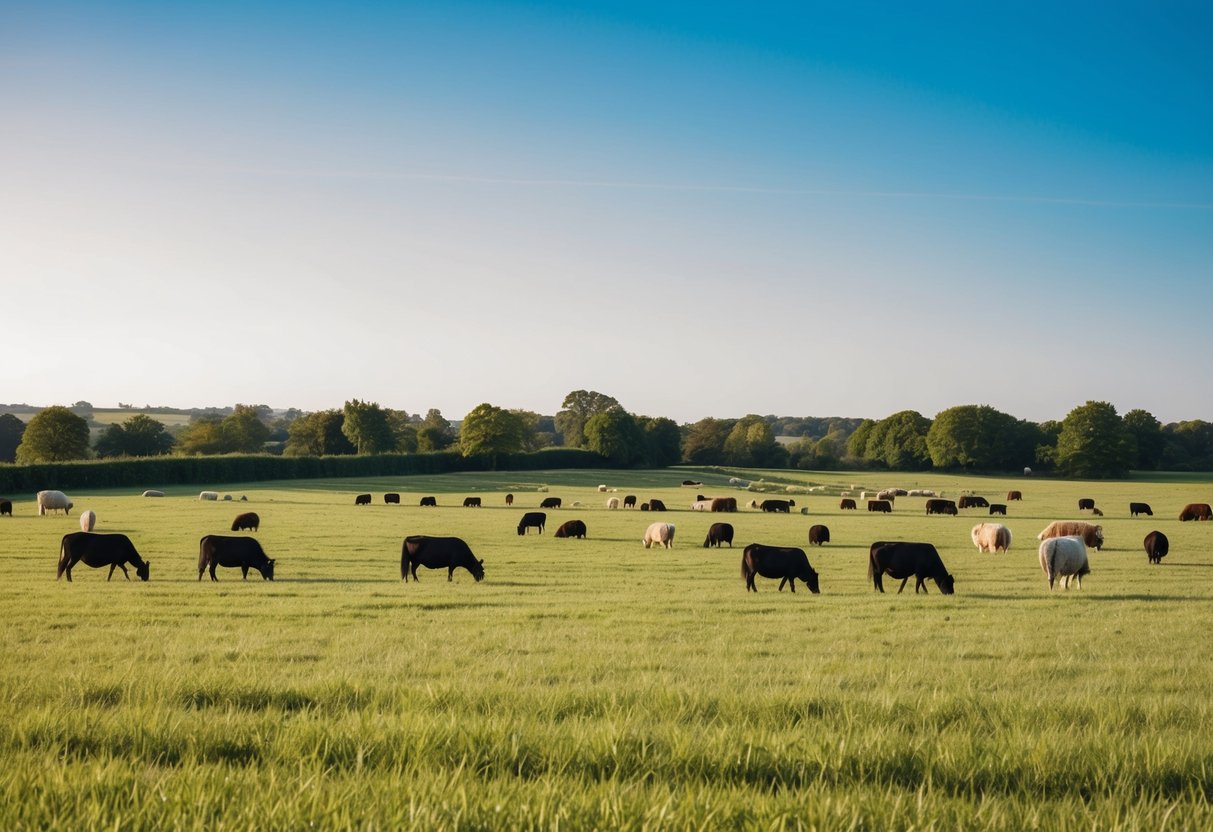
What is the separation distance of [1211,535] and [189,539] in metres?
44.1

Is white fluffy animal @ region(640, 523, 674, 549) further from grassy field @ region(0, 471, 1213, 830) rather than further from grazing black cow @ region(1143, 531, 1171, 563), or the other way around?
grazing black cow @ region(1143, 531, 1171, 563)

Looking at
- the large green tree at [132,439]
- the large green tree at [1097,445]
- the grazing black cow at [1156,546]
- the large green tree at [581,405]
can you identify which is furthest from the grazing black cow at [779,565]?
the large green tree at [581,405]

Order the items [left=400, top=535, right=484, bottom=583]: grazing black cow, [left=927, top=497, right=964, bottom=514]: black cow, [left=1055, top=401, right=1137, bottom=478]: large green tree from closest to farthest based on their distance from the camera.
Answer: [left=400, top=535, right=484, bottom=583]: grazing black cow → [left=927, top=497, right=964, bottom=514]: black cow → [left=1055, top=401, right=1137, bottom=478]: large green tree

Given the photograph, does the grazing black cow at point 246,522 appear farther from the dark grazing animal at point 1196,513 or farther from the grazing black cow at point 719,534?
the dark grazing animal at point 1196,513

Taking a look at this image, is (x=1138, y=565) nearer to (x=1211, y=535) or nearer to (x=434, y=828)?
(x=1211, y=535)

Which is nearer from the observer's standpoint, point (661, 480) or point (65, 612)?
point (65, 612)

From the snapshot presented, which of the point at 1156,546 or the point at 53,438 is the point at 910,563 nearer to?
the point at 1156,546

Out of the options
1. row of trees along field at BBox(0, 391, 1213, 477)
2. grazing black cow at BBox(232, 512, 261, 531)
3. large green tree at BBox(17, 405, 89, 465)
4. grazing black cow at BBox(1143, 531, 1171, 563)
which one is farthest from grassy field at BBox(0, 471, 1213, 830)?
row of trees along field at BBox(0, 391, 1213, 477)

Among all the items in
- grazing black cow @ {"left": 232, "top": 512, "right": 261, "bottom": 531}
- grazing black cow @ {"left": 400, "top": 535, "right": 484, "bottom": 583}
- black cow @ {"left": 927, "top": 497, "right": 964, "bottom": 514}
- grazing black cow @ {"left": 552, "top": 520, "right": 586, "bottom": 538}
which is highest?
grazing black cow @ {"left": 400, "top": 535, "right": 484, "bottom": 583}

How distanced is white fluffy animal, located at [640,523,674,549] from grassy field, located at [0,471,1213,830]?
9.37 m

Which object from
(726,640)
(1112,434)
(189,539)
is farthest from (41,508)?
(1112,434)

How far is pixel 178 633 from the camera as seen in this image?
39.0 feet

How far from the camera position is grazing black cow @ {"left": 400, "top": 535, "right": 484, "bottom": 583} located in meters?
21.8

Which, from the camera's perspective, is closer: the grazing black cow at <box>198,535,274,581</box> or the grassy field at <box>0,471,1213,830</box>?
the grassy field at <box>0,471,1213,830</box>
